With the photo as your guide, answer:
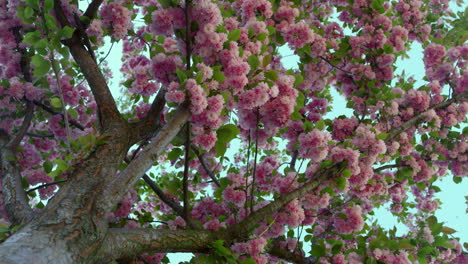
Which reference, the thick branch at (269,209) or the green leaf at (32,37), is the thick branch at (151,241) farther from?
the green leaf at (32,37)

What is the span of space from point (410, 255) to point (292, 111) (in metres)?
1.83

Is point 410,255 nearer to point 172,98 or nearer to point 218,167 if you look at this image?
point 172,98

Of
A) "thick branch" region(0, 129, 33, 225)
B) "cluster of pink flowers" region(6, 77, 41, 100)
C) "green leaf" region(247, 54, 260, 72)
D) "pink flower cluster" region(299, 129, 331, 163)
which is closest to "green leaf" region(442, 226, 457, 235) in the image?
"pink flower cluster" region(299, 129, 331, 163)

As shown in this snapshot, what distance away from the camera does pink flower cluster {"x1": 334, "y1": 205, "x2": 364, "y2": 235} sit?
379 cm

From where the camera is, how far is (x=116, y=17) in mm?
3672

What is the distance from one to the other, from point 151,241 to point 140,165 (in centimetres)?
57

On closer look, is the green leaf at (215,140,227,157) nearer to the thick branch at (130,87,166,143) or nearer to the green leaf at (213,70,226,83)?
the green leaf at (213,70,226,83)

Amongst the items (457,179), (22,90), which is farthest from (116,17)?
(457,179)

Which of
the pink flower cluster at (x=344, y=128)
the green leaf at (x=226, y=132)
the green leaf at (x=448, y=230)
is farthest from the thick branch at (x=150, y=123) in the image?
the green leaf at (x=448, y=230)

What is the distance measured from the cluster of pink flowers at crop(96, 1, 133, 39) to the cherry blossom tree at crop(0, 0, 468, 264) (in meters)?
A: 0.01

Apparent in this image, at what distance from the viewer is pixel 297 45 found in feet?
13.7

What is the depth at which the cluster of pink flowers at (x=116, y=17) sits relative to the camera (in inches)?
144

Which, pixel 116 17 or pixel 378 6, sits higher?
pixel 378 6

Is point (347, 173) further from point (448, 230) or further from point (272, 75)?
point (448, 230)
